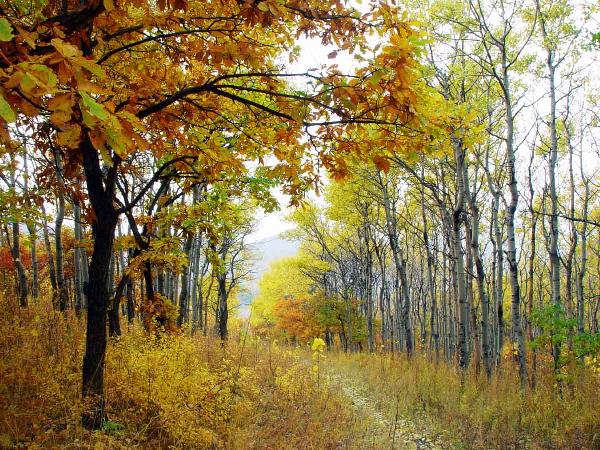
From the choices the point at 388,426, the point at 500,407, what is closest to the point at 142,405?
the point at 388,426

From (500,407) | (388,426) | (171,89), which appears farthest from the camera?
(500,407)

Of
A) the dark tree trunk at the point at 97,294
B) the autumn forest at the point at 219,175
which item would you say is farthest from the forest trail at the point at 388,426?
the dark tree trunk at the point at 97,294

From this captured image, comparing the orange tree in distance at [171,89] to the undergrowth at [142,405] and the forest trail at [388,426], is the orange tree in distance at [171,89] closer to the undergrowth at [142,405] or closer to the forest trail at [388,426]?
the undergrowth at [142,405]

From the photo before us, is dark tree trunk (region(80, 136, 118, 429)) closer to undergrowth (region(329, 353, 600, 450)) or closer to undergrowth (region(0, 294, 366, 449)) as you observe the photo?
undergrowth (region(0, 294, 366, 449))

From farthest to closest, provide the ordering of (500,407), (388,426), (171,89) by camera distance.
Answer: (500,407) → (388,426) → (171,89)

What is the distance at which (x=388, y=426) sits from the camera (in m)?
6.47

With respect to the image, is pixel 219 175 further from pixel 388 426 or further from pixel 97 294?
pixel 388 426

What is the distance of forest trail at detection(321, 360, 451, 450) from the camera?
574 centimetres

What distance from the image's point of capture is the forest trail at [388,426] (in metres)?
5.74

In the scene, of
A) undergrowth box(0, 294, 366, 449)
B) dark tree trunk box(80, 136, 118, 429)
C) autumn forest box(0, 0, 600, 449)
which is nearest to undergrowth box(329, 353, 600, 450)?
autumn forest box(0, 0, 600, 449)

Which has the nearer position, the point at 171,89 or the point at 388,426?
the point at 171,89

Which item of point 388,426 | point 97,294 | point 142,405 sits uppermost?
point 97,294

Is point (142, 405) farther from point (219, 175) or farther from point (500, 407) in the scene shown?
point (500, 407)

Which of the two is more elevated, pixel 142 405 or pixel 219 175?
pixel 219 175
